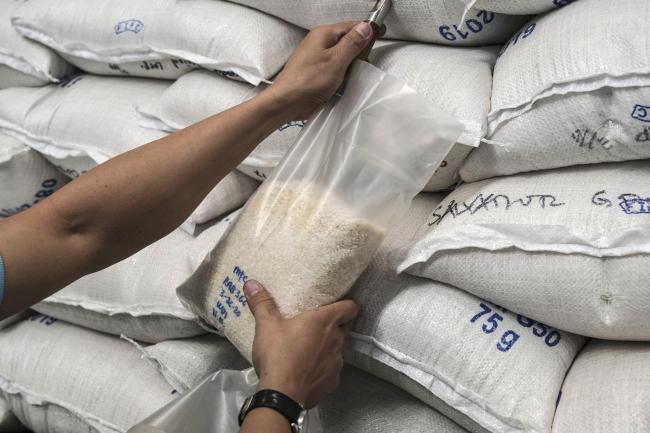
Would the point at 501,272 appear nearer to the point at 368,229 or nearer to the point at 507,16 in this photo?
the point at 368,229

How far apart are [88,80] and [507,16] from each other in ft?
2.57

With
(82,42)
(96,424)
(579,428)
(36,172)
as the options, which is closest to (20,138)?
(36,172)

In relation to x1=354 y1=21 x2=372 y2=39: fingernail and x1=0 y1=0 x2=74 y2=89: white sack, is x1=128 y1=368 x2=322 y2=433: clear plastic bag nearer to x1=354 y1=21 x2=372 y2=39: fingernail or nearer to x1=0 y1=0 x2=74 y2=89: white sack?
x1=354 y1=21 x2=372 y2=39: fingernail

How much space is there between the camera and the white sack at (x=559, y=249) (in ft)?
2.14

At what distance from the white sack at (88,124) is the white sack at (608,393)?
0.57 metres

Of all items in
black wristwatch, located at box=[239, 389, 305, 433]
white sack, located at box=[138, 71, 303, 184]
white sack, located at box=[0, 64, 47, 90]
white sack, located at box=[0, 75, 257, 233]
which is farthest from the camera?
white sack, located at box=[0, 64, 47, 90]

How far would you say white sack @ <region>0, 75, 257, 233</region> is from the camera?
1033 mm

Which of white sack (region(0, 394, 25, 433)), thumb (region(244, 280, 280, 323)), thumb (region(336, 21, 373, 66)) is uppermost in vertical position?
thumb (region(336, 21, 373, 66))

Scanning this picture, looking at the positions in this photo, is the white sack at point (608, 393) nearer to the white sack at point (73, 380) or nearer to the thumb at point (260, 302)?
the thumb at point (260, 302)

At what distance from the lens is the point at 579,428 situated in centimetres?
64

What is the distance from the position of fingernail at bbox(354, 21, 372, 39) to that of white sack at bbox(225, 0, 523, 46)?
0.10m

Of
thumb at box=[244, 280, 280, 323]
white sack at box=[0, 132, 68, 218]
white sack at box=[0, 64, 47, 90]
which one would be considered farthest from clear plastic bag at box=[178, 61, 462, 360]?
white sack at box=[0, 64, 47, 90]

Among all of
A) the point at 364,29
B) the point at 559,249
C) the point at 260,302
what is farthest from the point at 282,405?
the point at 364,29

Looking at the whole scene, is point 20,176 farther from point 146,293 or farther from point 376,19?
point 376,19
